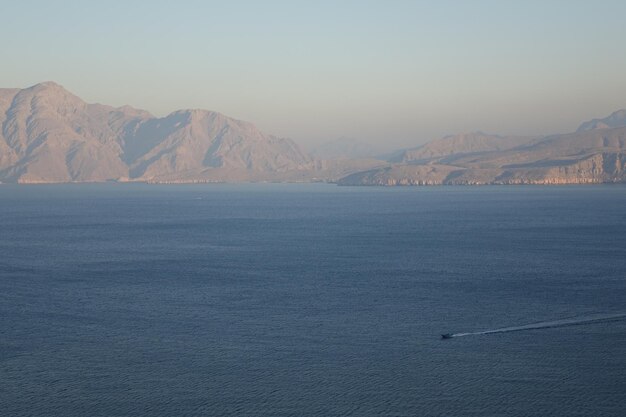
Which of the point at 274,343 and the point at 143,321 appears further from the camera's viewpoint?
the point at 143,321

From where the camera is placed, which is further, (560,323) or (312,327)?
(560,323)

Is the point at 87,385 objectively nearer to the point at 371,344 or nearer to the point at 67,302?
the point at 371,344

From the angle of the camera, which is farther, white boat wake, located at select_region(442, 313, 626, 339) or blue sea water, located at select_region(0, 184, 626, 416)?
white boat wake, located at select_region(442, 313, 626, 339)

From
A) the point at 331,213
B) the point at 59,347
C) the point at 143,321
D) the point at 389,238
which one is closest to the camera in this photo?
the point at 59,347

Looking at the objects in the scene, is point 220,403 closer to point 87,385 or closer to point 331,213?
point 87,385

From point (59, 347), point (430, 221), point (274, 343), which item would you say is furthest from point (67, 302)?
point (430, 221)

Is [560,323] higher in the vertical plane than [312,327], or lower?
lower

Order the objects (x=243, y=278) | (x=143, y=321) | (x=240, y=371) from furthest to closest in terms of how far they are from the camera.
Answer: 1. (x=243, y=278)
2. (x=143, y=321)
3. (x=240, y=371)

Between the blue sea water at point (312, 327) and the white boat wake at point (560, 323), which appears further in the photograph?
the white boat wake at point (560, 323)
